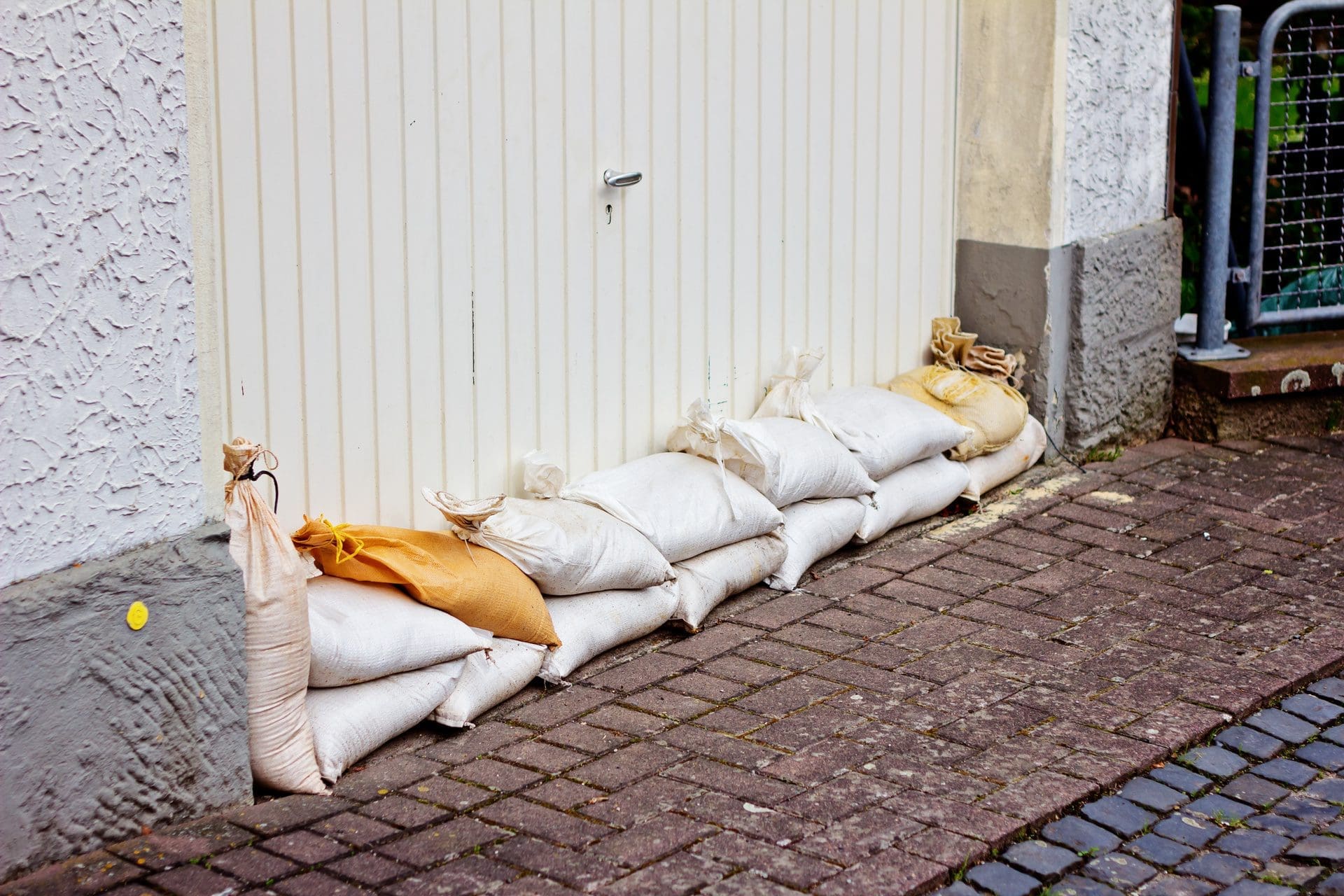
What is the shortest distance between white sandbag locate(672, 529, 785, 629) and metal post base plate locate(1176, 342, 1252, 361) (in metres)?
2.32

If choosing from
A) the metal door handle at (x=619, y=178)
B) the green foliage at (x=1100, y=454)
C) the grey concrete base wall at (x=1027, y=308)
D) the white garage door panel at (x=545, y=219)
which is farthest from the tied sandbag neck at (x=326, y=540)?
the green foliage at (x=1100, y=454)

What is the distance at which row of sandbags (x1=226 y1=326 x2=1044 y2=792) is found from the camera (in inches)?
131

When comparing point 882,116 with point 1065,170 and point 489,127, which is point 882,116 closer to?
point 1065,170

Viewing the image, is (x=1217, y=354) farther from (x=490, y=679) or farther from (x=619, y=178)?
(x=490, y=679)

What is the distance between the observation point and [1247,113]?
6723 mm

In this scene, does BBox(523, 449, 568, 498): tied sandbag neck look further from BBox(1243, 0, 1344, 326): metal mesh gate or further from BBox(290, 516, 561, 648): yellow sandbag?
BBox(1243, 0, 1344, 326): metal mesh gate

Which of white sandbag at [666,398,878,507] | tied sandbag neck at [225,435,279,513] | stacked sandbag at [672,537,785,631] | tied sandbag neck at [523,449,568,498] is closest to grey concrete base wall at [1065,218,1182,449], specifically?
white sandbag at [666,398,878,507]

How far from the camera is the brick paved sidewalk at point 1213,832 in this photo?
304cm

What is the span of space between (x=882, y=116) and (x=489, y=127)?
5.37ft

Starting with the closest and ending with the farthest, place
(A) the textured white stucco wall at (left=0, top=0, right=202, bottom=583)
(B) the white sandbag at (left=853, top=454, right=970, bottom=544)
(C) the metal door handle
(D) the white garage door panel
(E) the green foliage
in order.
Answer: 1. (A) the textured white stucco wall at (left=0, top=0, right=202, bottom=583)
2. (D) the white garage door panel
3. (C) the metal door handle
4. (B) the white sandbag at (left=853, top=454, right=970, bottom=544)
5. (E) the green foliage

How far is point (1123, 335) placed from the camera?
5754 mm

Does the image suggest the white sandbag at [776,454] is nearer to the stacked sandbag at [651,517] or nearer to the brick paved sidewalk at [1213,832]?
the stacked sandbag at [651,517]

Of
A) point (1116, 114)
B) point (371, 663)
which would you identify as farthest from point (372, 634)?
point (1116, 114)

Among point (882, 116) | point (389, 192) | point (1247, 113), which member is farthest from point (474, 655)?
point (1247, 113)
